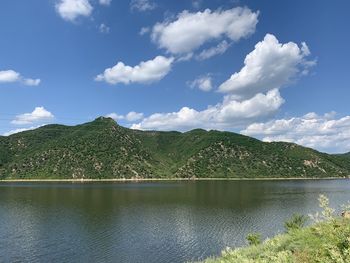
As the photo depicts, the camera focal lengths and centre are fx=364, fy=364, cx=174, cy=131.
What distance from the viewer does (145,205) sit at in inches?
5497

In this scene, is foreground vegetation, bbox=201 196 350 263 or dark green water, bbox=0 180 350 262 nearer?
foreground vegetation, bbox=201 196 350 263

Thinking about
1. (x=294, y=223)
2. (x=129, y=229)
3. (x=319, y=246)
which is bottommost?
(x=129, y=229)

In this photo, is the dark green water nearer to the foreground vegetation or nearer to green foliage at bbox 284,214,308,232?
green foliage at bbox 284,214,308,232

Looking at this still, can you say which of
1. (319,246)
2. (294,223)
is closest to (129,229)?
(294,223)

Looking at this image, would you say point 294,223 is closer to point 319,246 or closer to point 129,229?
point 319,246

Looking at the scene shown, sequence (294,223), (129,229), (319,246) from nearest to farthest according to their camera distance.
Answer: (319,246) → (294,223) → (129,229)

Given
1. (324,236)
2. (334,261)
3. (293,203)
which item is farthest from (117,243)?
(293,203)

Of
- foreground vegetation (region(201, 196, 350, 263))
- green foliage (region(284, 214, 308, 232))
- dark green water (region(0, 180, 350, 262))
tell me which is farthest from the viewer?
dark green water (region(0, 180, 350, 262))

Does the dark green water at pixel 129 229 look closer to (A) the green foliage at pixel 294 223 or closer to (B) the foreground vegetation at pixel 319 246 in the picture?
(A) the green foliage at pixel 294 223

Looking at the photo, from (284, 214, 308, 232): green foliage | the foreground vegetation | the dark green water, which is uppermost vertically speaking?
the foreground vegetation

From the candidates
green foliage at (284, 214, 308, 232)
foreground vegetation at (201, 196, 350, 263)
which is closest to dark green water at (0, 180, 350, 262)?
green foliage at (284, 214, 308, 232)

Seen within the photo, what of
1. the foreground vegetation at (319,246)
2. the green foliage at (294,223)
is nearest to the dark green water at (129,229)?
the green foliage at (294,223)

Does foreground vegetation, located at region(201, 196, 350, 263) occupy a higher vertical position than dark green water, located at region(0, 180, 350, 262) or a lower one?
higher

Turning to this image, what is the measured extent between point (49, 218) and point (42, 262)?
162 feet
